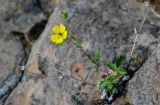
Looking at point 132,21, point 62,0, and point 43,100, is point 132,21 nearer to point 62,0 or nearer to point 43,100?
point 62,0

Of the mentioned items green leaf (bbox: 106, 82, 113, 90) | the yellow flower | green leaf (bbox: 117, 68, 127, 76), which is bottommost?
green leaf (bbox: 106, 82, 113, 90)

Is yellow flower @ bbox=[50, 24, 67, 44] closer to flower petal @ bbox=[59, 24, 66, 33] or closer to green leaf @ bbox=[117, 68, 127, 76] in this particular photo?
flower petal @ bbox=[59, 24, 66, 33]

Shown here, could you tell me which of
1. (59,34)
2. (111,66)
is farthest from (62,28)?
(111,66)

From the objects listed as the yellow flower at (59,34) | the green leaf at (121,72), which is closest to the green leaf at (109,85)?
the green leaf at (121,72)

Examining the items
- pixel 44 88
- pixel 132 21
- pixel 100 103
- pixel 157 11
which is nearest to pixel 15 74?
pixel 44 88

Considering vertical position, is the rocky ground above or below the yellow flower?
below

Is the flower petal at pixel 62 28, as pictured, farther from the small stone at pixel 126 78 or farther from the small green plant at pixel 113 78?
the small stone at pixel 126 78

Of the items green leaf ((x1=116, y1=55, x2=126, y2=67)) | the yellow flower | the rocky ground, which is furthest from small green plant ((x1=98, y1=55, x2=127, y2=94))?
the yellow flower
